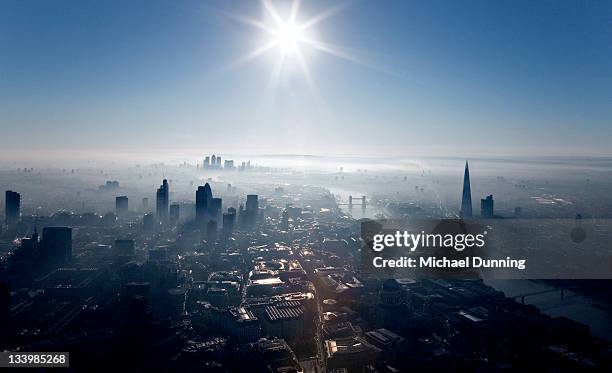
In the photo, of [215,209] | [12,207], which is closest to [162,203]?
[215,209]

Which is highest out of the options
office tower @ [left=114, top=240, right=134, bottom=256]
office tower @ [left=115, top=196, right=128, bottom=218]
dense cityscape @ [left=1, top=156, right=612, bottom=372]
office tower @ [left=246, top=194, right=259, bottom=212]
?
office tower @ [left=246, top=194, right=259, bottom=212]

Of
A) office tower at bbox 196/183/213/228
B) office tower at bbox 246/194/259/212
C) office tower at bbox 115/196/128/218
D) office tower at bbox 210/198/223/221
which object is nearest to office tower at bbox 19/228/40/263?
office tower at bbox 196/183/213/228

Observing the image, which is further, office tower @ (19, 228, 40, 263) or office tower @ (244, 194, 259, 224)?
office tower @ (244, 194, 259, 224)

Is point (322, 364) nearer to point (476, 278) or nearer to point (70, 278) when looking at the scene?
point (476, 278)

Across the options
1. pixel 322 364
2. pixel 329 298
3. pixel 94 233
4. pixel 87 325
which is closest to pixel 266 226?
pixel 94 233

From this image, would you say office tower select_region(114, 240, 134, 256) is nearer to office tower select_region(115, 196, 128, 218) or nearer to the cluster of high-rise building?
office tower select_region(115, 196, 128, 218)

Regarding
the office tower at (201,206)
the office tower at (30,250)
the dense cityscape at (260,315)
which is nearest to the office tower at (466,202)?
the dense cityscape at (260,315)

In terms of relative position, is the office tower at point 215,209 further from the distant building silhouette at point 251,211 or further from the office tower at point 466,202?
the office tower at point 466,202
